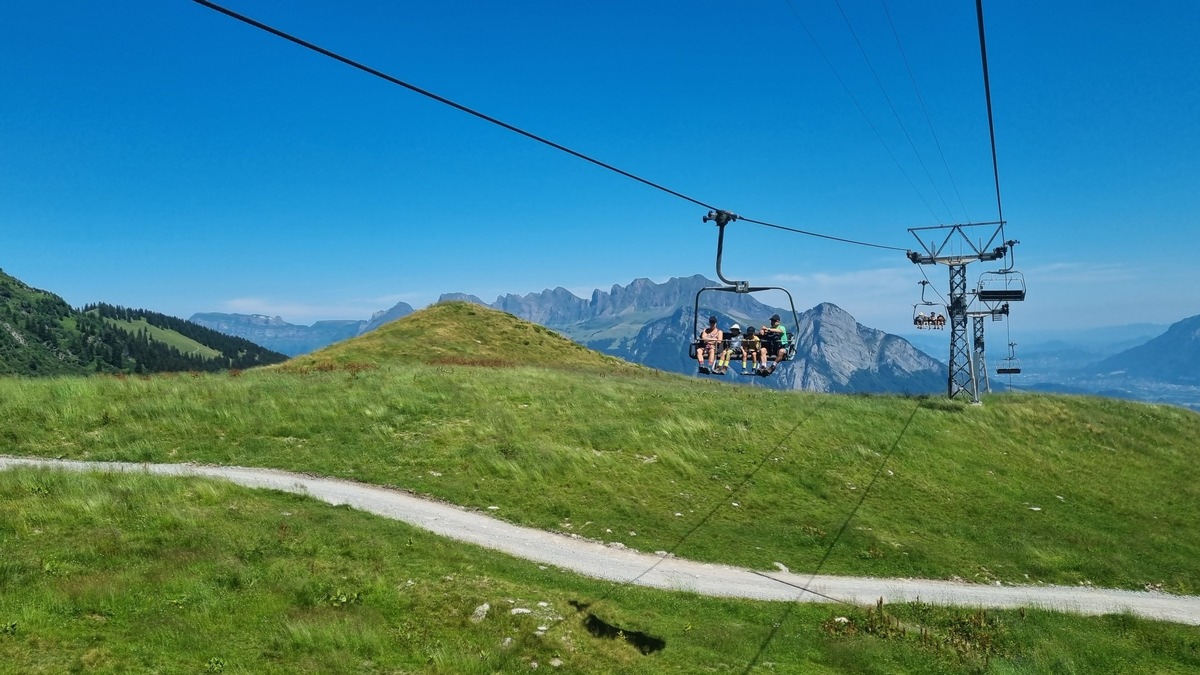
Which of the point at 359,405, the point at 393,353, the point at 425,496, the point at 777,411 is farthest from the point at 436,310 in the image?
the point at 425,496

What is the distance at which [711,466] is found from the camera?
34562 millimetres

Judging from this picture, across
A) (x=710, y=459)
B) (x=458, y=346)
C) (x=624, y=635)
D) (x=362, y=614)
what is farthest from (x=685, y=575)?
(x=458, y=346)

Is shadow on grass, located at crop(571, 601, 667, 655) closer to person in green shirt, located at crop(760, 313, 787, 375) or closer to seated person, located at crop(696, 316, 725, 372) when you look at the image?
seated person, located at crop(696, 316, 725, 372)

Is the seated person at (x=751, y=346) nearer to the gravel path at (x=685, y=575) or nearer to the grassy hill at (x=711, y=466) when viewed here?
the grassy hill at (x=711, y=466)

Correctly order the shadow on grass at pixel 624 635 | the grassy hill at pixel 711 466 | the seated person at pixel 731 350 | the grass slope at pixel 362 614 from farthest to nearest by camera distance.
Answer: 1. the grassy hill at pixel 711 466
2. the seated person at pixel 731 350
3. the shadow on grass at pixel 624 635
4. the grass slope at pixel 362 614

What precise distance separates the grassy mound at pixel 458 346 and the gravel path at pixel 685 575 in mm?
29314

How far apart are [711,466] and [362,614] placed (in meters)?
23.0

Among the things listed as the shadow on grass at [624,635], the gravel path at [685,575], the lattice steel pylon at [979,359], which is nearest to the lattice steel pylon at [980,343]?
the lattice steel pylon at [979,359]

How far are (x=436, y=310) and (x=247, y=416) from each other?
51807 millimetres

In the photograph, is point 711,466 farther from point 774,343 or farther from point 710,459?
point 774,343

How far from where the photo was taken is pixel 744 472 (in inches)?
1344

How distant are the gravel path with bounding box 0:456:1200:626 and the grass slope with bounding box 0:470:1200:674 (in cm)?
136

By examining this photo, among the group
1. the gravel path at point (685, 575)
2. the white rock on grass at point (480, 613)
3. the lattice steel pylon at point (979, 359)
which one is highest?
the lattice steel pylon at point (979, 359)

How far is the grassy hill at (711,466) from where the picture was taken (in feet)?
85.7
